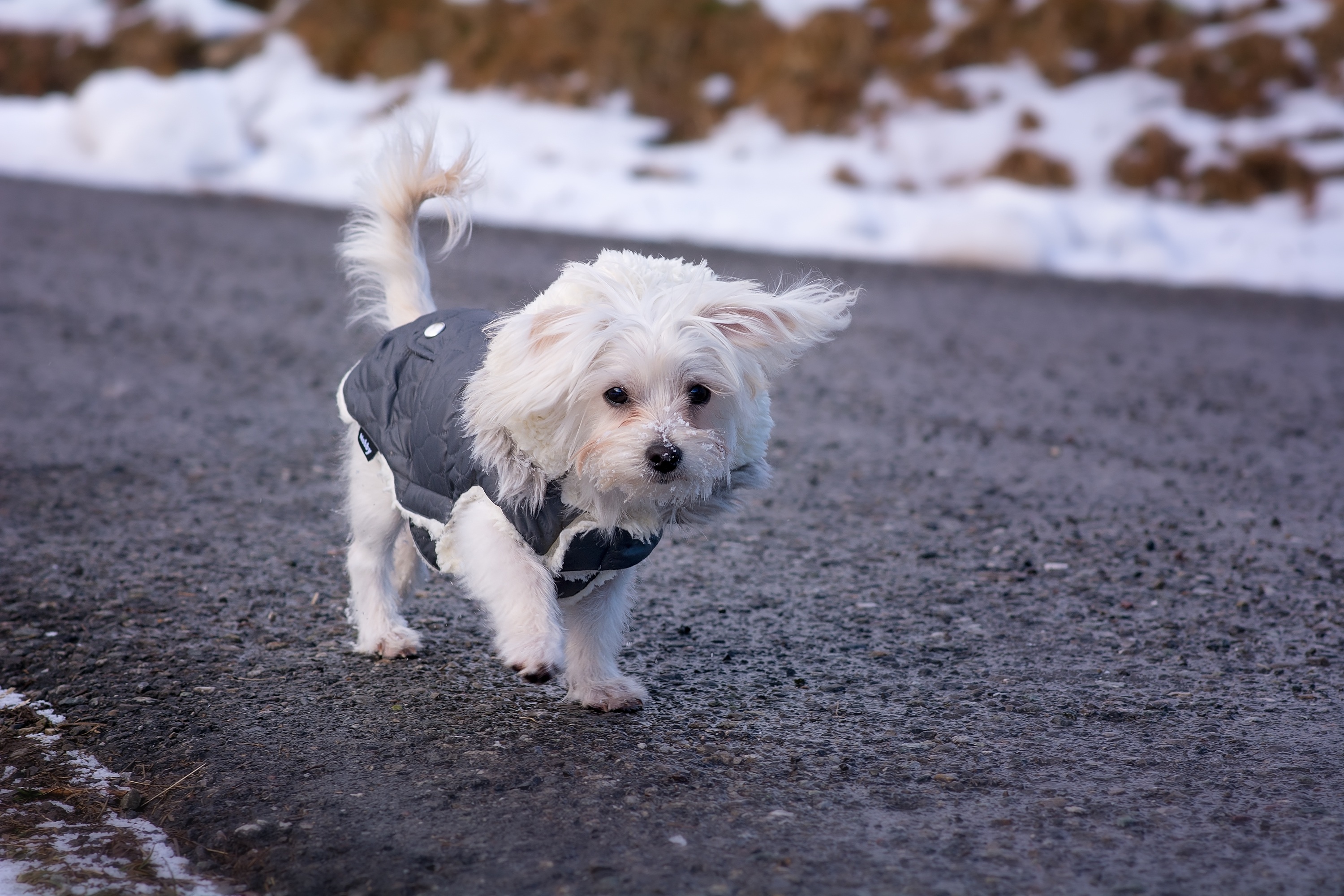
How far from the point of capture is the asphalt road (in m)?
3.02

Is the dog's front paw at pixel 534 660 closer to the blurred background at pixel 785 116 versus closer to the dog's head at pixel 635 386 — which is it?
the dog's head at pixel 635 386

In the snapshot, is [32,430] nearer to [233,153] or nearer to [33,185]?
[33,185]

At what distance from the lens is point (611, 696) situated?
3.83 metres

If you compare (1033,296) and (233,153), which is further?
(233,153)

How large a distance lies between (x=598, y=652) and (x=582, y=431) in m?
0.76

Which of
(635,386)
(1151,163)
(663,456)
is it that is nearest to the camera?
(663,456)

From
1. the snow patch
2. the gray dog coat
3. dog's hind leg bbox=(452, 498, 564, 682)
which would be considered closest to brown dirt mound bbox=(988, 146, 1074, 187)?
the gray dog coat

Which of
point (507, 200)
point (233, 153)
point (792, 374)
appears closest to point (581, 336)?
point (792, 374)

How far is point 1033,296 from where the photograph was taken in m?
11.2

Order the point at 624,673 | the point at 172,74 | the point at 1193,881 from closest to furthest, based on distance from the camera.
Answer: the point at 1193,881, the point at 624,673, the point at 172,74

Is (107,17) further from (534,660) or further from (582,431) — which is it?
(534,660)

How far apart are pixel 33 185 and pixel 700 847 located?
14.7 meters

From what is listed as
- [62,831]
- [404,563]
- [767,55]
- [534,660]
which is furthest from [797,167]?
[62,831]

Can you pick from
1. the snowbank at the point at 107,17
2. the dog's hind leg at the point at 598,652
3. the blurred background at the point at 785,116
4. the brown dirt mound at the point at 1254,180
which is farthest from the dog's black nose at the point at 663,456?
the snowbank at the point at 107,17
